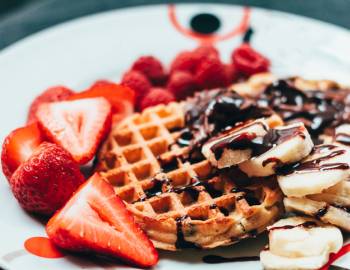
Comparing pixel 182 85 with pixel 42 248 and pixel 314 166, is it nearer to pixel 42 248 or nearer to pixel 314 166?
pixel 314 166

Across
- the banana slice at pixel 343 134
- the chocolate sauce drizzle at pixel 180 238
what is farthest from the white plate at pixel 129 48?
the chocolate sauce drizzle at pixel 180 238

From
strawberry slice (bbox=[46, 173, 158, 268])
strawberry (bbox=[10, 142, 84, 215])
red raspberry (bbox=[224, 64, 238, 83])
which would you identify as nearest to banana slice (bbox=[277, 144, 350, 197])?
strawberry slice (bbox=[46, 173, 158, 268])

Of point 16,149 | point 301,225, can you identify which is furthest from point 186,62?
point 301,225

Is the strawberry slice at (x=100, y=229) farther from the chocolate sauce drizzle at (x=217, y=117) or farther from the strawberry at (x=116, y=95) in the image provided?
the strawberry at (x=116, y=95)

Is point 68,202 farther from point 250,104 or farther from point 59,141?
point 250,104

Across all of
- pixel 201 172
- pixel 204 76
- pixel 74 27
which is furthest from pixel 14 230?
pixel 74 27

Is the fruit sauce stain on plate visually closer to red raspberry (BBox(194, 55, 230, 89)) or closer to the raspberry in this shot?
the raspberry
